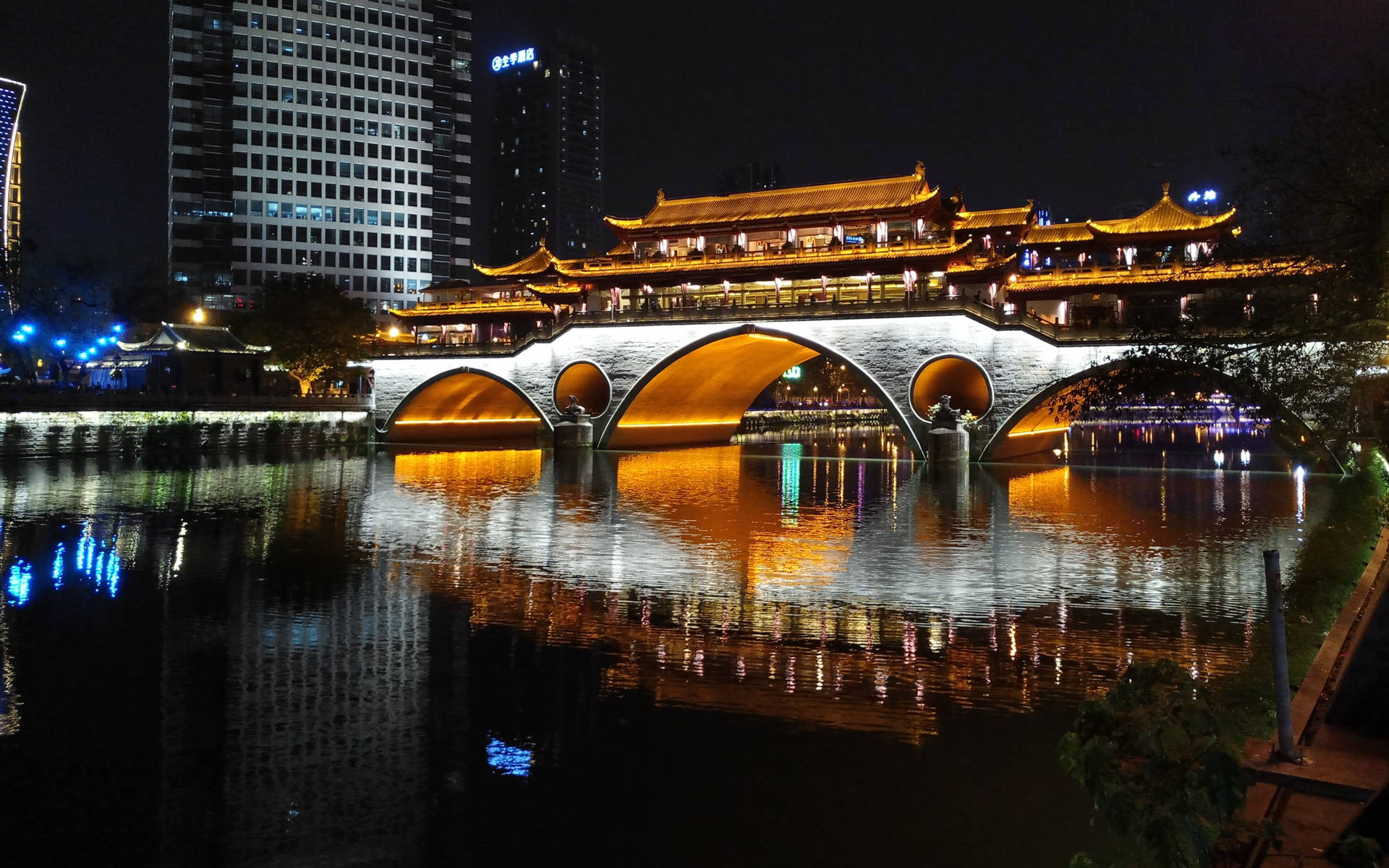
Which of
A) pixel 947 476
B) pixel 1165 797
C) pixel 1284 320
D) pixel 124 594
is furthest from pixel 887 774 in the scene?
pixel 947 476

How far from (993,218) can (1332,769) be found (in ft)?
144

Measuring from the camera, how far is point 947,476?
3331cm

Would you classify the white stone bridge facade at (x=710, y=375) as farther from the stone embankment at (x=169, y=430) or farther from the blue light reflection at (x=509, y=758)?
the blue light reflection at (x=509, y=758)

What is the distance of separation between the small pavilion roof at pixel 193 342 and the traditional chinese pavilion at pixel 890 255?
2080 centimetres

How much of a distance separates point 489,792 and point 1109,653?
6472mm

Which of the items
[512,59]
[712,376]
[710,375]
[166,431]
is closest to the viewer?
[166,431]

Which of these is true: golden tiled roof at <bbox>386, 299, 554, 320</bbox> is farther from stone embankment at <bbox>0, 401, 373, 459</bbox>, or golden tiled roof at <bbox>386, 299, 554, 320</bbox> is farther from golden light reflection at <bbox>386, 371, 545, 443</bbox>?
stone embankment at <bbox>0, 401, 373, 459</bbox>

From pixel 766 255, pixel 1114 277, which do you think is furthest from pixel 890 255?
pixel 1114 277

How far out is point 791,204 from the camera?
151ft

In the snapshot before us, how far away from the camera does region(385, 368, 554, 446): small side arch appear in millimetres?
54469

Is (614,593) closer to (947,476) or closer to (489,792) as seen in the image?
(489,792)

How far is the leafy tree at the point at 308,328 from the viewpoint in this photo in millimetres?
58125

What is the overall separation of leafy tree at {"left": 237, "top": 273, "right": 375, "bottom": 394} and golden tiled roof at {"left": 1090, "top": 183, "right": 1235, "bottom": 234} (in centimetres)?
3851

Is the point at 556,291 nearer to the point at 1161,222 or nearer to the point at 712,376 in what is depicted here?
the point at 712,376
